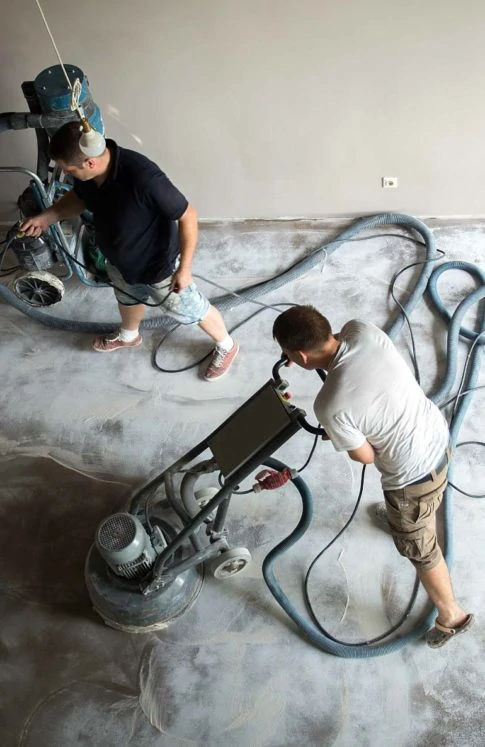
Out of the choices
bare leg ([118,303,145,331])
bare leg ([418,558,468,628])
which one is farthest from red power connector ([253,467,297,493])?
bare leg ([118,303,145,331])

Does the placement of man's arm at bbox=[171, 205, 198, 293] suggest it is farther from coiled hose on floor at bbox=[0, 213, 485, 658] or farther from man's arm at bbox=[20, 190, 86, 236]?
coiled hose on floor at bbox=[0, 213, 485, 658]

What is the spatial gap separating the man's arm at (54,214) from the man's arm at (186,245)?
1.36ft

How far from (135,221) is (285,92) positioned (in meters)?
1.11

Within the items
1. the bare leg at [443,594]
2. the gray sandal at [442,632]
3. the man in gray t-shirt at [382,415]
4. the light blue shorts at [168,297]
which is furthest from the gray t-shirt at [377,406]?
the light blue shorts at [168,297]

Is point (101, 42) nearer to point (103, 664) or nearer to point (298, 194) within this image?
point (298, 194)

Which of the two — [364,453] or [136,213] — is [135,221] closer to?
[136,213]

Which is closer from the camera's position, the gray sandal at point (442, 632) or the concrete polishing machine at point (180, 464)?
the concrete polishing machine at point (180, 464)

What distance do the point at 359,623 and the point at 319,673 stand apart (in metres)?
0.22

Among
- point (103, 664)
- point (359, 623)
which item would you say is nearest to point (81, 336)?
point (103, 664)

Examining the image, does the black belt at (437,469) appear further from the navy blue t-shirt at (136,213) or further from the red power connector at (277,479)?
the navy blue t-shirt at (136,213)

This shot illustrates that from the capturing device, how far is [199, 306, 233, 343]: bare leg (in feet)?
8.86

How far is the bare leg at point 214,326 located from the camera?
270cm

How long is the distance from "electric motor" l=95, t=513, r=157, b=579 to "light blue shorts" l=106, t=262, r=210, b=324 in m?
0.90

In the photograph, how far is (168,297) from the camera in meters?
2.51
